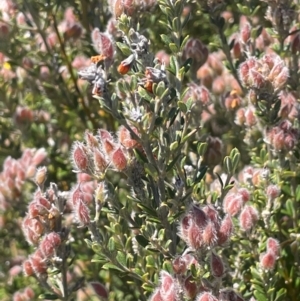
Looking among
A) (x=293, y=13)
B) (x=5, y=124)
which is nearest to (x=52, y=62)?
(x=5, y=124)

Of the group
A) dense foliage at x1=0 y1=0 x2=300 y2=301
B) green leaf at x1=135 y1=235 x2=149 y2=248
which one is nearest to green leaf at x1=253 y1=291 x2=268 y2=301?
dense foliage at x1=0 y1=0 x2=300 y2=301

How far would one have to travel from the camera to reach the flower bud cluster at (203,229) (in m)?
1.19

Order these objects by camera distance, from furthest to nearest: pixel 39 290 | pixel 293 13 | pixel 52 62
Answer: pixel 52 62 → pixel 39 290 → pixel 293 13

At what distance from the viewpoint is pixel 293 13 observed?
69.5 inches

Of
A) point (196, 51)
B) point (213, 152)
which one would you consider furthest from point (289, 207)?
point (196, 51)

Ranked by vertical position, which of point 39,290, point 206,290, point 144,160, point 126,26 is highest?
point 126,26

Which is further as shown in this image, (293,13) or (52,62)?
(52,62)

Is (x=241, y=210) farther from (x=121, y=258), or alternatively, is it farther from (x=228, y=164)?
(x=121, y=258)

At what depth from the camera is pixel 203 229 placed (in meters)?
1.20

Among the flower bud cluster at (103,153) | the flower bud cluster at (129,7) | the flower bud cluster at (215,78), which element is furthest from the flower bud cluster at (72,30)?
the flower bud cluster at (103,153)

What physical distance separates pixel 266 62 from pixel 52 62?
1.05m

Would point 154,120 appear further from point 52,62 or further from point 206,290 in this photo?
point 52,62

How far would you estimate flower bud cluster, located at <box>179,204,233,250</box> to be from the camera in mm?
1193

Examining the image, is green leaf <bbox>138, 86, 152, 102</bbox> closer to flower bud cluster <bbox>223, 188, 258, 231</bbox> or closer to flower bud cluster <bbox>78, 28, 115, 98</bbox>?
flower bud cluster <bbox>78, 28, 115, 98</bbox>
